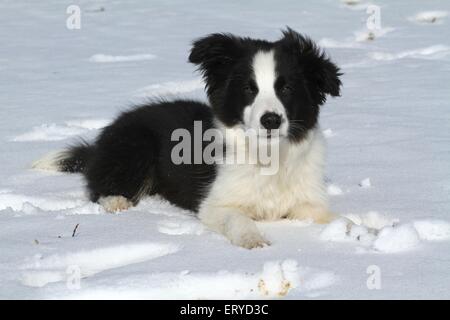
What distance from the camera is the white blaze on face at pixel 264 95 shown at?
14.3 ft

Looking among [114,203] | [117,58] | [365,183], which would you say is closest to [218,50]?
[114,203]

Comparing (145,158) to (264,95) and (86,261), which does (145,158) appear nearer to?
(264,95)

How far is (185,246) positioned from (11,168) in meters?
2.17

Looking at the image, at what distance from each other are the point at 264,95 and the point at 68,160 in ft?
6.11

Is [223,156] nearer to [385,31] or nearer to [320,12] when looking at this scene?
[385,31]

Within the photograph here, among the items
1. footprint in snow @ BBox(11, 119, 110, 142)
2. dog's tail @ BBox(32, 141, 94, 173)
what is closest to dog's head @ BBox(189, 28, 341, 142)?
dog's tail @ BBox(32, 141, 94, 173)

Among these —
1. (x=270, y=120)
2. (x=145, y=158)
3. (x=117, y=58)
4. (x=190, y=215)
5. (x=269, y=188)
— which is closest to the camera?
(x=270, y=120)

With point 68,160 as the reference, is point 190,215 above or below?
below

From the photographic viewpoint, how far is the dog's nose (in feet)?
14.2

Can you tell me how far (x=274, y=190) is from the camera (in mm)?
4738

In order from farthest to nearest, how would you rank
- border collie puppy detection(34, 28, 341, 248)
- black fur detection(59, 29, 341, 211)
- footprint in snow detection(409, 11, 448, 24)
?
footprint in snow detection(409, 11, 448, 24) → black fur detection(59, 29, 341, 211) → border collie puppy detection(34, 28, 341, 248)

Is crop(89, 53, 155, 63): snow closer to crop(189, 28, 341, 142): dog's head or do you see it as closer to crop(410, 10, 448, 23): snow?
crop(410, 10, 448, 23): snow

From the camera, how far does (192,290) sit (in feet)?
11.0
